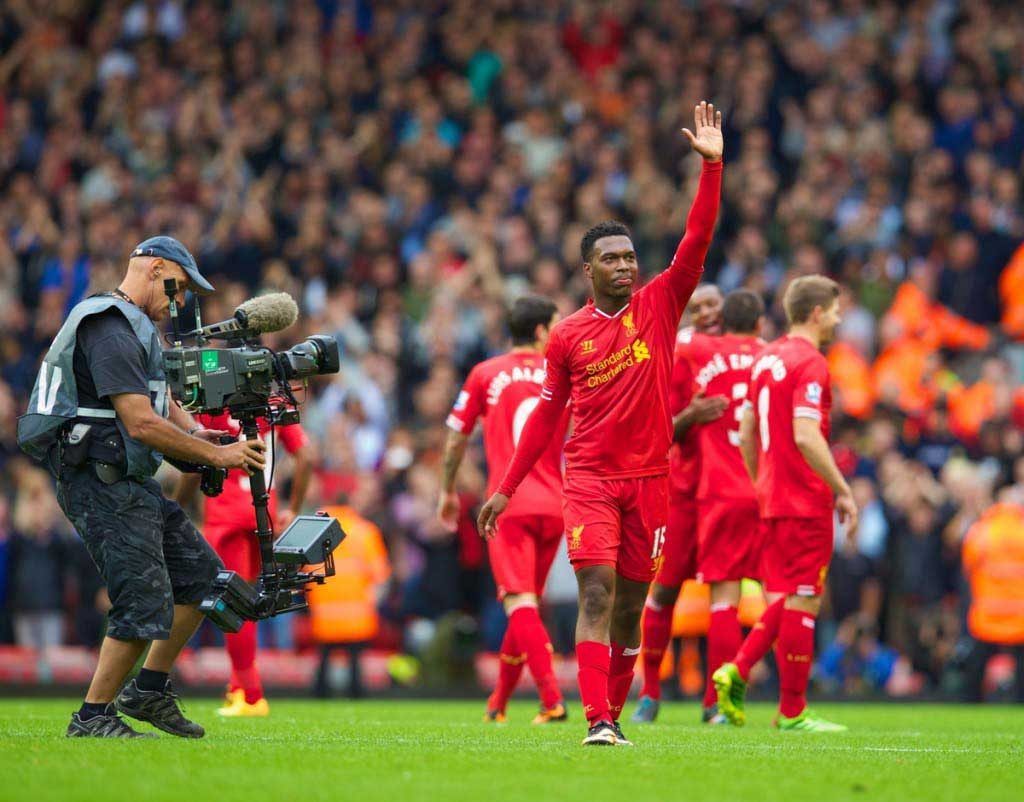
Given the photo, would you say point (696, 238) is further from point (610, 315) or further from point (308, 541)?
point (308, 541)

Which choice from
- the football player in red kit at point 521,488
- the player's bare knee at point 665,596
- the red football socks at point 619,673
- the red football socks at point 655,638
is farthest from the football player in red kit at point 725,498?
the red football socks at point 619,673

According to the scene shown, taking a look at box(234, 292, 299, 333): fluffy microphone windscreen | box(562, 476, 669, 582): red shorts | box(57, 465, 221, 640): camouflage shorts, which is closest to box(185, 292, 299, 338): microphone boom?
box(234, 292, 299, 333): fluffy microphone windscreen

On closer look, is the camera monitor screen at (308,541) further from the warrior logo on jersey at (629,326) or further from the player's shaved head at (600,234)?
the player's shaved head at (600,234)

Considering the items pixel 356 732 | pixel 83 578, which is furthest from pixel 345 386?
pixel 356 732

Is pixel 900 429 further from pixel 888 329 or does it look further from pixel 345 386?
pixel 345 386

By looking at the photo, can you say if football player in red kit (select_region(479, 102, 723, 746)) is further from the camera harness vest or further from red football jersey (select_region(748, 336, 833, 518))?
red football jersey (select_region(748, 336, 833, 518))

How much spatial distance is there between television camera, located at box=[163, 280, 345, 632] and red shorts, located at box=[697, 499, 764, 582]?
12.4 ft

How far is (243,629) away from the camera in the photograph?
1217 cm

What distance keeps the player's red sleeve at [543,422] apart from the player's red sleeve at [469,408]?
285 centimetres

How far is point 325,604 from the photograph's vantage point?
1720 centimetres

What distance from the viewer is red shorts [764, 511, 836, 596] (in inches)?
432

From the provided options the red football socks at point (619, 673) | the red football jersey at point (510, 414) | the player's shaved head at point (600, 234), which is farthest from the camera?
the red football jersey at point (510, 414)

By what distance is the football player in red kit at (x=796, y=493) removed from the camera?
35.7 feet

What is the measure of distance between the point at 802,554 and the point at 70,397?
4876 mm
